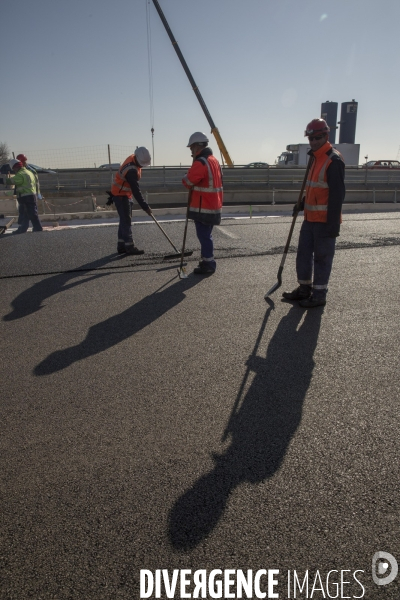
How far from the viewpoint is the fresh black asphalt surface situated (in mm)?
1826

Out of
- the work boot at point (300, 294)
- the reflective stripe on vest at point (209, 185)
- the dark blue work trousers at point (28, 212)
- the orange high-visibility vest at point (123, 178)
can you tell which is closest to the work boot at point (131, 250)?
the orange high-visibility vest at point (123, 178)

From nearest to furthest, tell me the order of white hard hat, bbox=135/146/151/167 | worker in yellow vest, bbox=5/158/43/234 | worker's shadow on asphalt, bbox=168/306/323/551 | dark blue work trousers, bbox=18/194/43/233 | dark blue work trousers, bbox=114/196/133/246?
worker's shadow on asphalt, bbox=168/306/323/551, white hard hat, bbox=135/146/151/167, dark blue work trousers, bbox=114/196/133/246, worker in yellow vest, bbox=5/158/43/234, dark blue work trousers, bbox=18/194/43/233

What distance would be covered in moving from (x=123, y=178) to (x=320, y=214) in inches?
147

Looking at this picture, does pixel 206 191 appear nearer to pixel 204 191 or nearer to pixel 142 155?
pixel 204 191

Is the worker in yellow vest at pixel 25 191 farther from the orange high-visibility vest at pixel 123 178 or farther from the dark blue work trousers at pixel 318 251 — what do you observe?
the dark blue work trousers at pixel 318 251

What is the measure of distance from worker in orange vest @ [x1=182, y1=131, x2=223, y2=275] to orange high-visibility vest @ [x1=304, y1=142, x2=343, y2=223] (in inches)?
68.9

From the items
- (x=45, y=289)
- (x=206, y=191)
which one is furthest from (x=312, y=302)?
(x=45, y=289)

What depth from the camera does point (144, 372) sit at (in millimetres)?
3396

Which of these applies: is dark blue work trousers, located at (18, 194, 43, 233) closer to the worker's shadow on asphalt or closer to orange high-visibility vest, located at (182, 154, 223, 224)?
orange high-visibility vest, located at (182, 154, 223, 224)

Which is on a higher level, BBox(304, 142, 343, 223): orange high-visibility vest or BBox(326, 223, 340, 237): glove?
BBox(304, 142, 343, 223): orange high-visibility vest

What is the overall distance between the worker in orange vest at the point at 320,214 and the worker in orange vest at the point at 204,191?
161cm

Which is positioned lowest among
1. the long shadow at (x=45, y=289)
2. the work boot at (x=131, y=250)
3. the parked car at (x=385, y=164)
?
the long shadow at (x=45, y=289)

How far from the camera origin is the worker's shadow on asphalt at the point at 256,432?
2006 mm

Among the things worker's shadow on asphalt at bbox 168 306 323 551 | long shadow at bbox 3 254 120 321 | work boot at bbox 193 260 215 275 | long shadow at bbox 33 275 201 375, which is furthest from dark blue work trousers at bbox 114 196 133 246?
worker's shadow on asphalt at bbox 168 306 323 551
